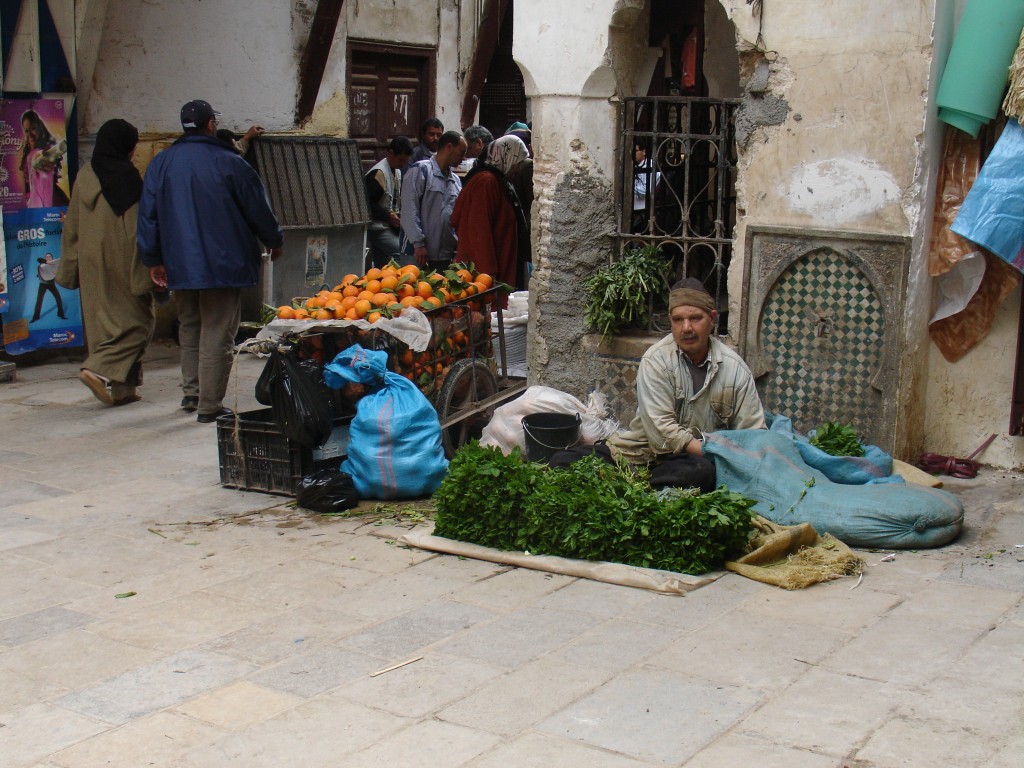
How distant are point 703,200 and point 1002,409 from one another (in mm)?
2389

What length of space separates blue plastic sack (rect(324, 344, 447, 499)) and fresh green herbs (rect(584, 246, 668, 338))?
1478 mm

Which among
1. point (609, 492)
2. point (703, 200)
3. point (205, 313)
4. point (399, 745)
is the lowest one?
point (399, 745)

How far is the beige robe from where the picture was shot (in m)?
8.48

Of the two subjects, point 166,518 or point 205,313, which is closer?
point 166,518

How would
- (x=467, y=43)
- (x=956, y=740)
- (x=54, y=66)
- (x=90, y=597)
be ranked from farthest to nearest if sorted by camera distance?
(x=467, y=43) → (x=54, y=66) → (x=90, y=597) → (x=956, y=740)

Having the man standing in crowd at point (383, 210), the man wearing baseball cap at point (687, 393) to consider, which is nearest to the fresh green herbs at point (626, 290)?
the man wearing baseball cap at point (687, 393)

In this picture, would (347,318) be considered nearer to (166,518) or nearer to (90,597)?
(166,518)

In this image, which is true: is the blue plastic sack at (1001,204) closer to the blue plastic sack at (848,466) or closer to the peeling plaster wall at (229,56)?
the blue plastic sack at (848,466)

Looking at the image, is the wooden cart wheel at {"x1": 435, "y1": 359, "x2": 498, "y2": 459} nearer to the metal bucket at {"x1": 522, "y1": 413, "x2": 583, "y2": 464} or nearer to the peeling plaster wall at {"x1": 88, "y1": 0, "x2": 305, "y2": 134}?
the metal bucket at {"x1": 522, "y1": 413, "x2": 583, "y2": 464}

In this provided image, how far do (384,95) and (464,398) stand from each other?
21.8ft

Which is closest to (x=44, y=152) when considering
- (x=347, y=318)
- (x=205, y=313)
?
(x=205, y=313)

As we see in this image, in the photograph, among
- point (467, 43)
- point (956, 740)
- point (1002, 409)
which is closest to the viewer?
point (956, 740)

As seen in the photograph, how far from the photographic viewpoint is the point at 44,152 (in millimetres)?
9586

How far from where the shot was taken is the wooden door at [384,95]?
12.6 m
